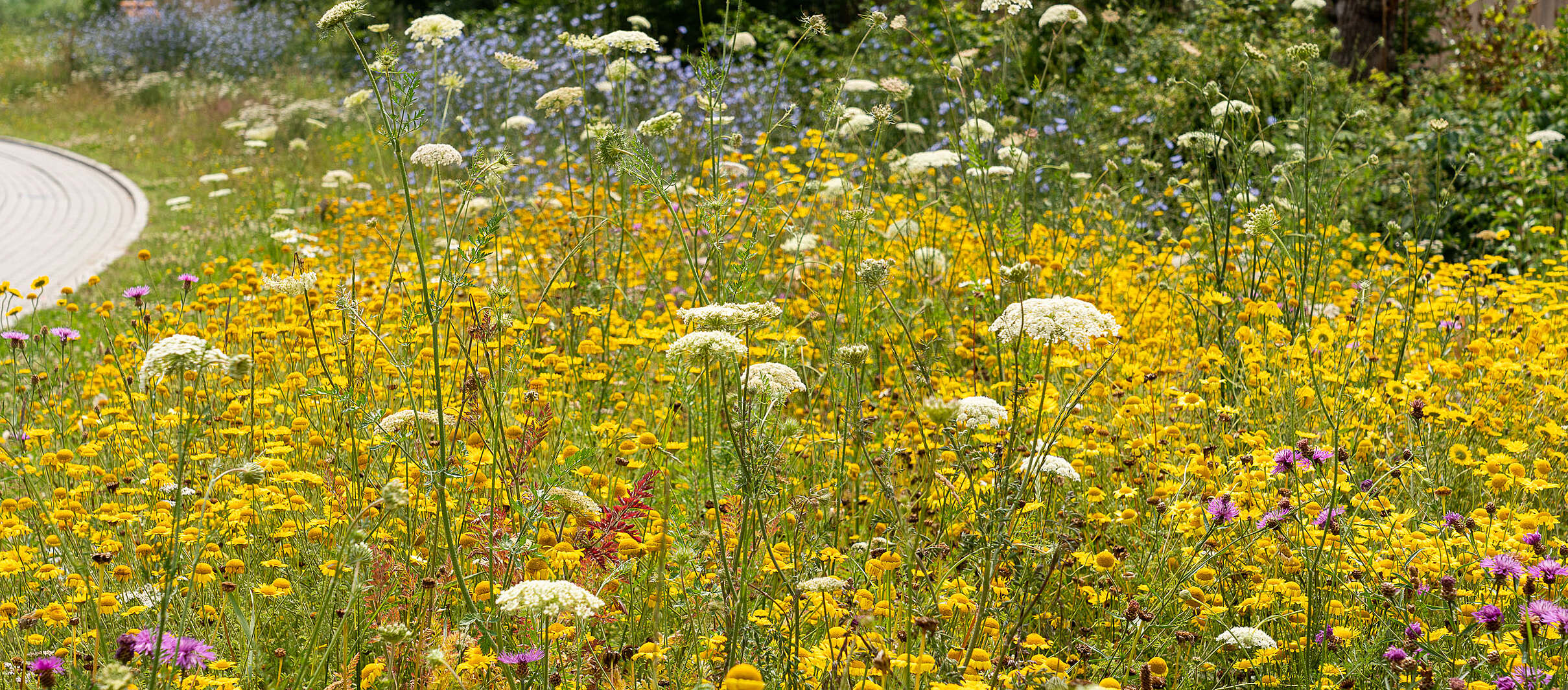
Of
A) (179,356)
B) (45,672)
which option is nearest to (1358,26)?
(179,356)

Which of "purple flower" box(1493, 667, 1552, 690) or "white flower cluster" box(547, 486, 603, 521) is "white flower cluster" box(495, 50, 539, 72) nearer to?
"white flower cluster" box(547, 486, 603, 521)

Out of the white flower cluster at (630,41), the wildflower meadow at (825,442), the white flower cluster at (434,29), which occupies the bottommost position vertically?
the wildflower meadow at (825,442)

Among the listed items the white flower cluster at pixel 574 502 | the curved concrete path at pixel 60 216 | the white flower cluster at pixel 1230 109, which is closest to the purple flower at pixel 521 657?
the white flower cluster at pixel 574 502

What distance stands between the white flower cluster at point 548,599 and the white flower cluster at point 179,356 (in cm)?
57

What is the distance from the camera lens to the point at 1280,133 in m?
7.03

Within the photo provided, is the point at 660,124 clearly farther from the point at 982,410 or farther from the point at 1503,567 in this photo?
the point at 1503,567

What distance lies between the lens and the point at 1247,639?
212cm

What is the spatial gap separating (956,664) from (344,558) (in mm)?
1276

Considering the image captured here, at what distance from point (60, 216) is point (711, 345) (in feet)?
33.0

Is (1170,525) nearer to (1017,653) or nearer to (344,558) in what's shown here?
(1017,653)

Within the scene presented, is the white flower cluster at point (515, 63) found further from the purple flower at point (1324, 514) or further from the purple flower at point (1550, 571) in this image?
the purple flower at point (1550, 571)

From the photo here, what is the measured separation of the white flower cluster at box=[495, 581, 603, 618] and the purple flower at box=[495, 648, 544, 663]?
304 mm

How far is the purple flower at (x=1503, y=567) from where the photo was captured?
212cm

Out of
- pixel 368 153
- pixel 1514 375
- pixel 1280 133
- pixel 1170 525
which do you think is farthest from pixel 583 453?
pixel 368 153
